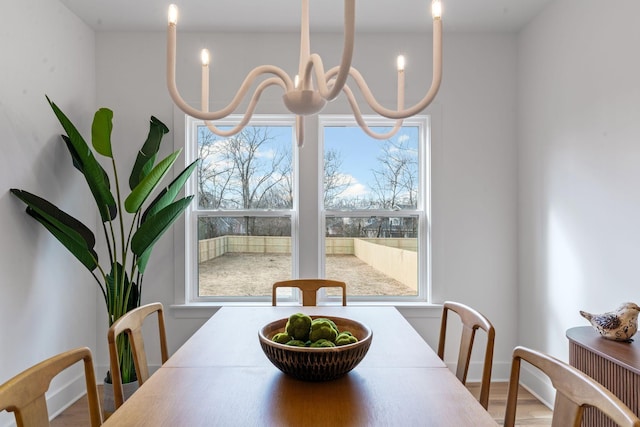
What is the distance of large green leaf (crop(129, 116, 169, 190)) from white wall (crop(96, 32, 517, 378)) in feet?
1.19

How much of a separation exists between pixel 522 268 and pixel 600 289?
830 millimetres

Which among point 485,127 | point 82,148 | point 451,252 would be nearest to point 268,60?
point 82,148

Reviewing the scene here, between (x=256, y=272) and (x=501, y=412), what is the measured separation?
1.97m

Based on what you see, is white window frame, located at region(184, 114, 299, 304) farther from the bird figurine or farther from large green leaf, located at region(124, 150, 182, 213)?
the bird figurine

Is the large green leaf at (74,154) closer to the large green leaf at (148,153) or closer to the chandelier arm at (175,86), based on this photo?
the large green leaf at (148,153)

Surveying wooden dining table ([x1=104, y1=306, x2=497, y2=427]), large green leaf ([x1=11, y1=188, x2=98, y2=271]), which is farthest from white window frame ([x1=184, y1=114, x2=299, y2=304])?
wooden dining table ([x1=104, y1=306, x2=497, y2=427])

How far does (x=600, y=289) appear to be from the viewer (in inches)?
89.2

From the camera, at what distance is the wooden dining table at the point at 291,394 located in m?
1.04

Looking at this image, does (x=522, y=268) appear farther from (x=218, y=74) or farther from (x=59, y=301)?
(x=59, y=301)

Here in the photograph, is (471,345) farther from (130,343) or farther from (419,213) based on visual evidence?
(419,213)

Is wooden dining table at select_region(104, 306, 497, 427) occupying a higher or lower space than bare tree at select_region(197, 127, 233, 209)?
lower

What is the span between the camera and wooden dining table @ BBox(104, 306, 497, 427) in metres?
1.04

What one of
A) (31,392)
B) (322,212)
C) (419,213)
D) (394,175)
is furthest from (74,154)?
(419,213)

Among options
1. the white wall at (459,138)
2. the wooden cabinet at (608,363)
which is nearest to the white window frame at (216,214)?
the white wall at (459,138)
